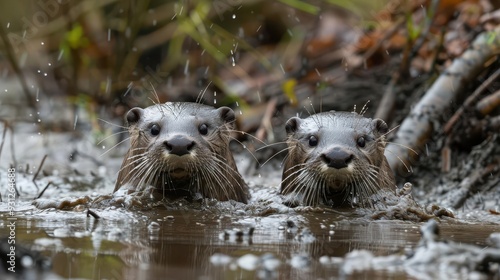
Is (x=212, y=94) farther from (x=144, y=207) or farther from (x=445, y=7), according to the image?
(x=144, y=207)

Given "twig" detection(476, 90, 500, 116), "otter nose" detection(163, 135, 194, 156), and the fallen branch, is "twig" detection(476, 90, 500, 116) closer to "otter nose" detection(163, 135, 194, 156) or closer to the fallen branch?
the fallen branch

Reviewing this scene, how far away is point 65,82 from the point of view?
823 centimetres

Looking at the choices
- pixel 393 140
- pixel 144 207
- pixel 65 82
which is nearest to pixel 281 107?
pixel 393 140

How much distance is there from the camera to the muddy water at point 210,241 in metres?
2.70

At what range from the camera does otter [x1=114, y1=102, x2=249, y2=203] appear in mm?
4531

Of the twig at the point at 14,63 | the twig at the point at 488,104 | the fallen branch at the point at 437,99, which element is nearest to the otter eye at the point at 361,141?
the fallen branch at the point at 437,99

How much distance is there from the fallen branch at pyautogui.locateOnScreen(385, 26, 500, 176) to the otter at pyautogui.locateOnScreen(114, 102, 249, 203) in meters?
1.42

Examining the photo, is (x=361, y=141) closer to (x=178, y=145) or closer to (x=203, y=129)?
(x=203, y=129)

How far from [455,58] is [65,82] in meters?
3.44

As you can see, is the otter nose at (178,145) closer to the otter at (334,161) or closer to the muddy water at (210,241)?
the muddy water at (210,241)

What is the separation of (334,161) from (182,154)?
2.34 ft

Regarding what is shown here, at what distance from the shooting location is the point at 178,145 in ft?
14.6

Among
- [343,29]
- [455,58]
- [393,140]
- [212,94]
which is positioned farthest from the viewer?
[343,29]

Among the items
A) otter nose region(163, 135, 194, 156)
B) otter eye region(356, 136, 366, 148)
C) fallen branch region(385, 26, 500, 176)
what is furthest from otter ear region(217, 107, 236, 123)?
fallen branch region(385, 26, 500, 176)
